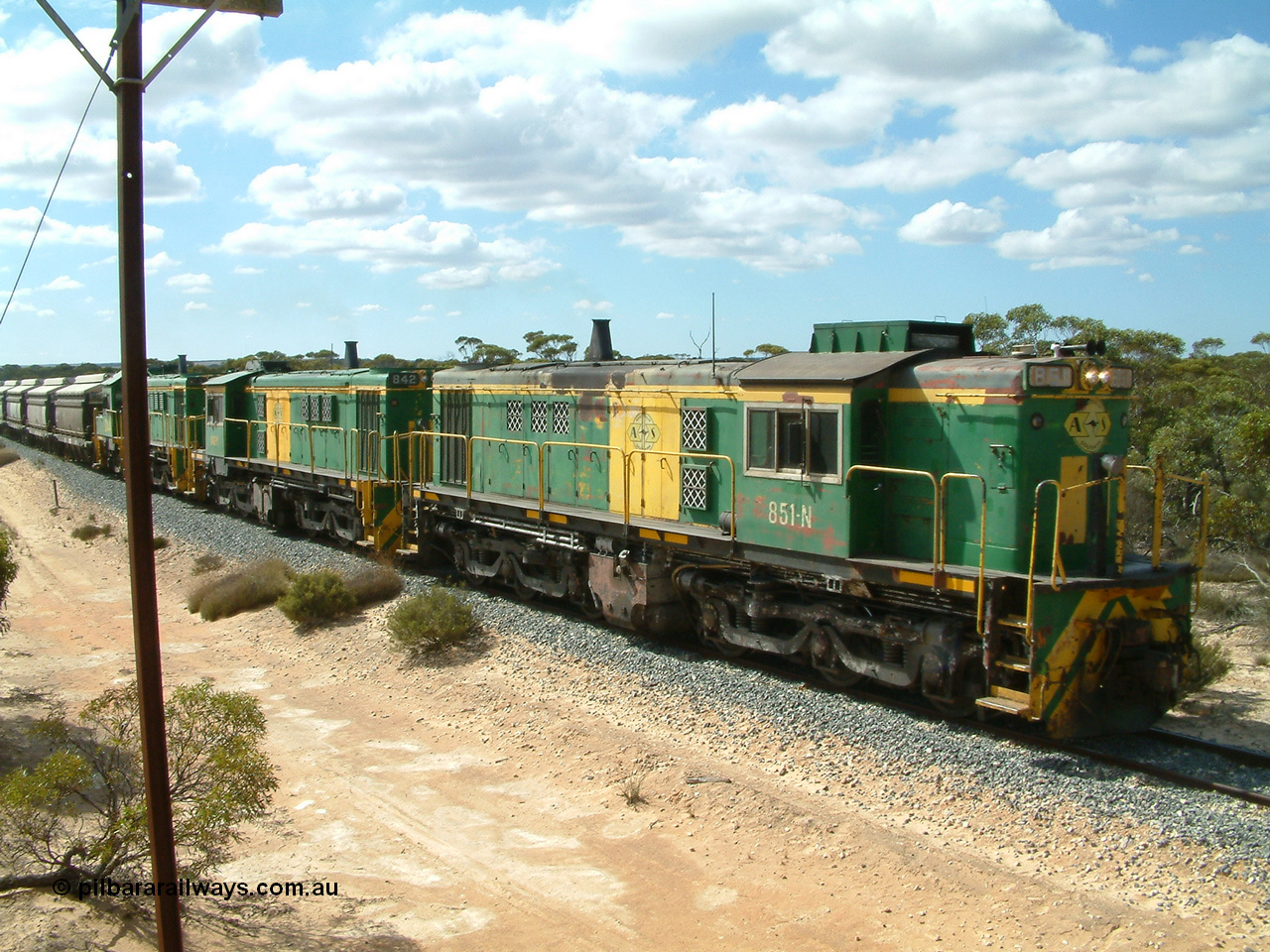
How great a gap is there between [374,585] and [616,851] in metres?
8.54

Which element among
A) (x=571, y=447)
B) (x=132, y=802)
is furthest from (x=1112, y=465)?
(x=132, y=802)

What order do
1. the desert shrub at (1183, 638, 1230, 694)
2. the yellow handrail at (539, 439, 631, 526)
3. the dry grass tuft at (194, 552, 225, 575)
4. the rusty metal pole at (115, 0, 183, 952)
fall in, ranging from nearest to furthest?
1. the rusty metal pole at (115, 0, 183, 952)
2. the desert shrub at (1183, 638, 1230, 694)
3. the yellow handrail at (539, 439, 631, 526)
4. the dry grass tuft at (194, 552, 225, 575)

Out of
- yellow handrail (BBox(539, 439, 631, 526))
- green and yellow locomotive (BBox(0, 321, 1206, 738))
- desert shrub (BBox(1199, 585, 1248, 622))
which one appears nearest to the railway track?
green and yellow locomotive (BBox(0, 321, 1206, 738))

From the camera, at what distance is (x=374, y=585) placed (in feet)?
48.5

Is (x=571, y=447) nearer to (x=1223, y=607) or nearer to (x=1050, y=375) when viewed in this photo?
(x=1050, y=375)

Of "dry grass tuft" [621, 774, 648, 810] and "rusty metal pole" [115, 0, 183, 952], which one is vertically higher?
"rusty metal pole" [115, 0, 183, 952]

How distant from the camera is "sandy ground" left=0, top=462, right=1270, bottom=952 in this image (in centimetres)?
593

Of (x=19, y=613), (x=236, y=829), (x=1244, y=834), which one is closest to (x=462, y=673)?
(x=236, y=829)

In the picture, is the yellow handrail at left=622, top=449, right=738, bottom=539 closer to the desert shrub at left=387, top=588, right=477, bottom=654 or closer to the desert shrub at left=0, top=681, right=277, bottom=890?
the desert shrub at left=387, top=588, right=477, bottom=654

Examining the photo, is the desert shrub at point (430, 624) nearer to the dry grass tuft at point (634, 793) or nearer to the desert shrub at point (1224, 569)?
the dry grass tuft at point (634, 793)

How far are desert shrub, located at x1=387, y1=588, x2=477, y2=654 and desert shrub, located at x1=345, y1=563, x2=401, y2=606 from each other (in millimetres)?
2259

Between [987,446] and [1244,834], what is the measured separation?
3.40 meters

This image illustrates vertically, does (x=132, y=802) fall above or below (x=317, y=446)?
below

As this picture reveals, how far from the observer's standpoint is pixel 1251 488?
1514cm
